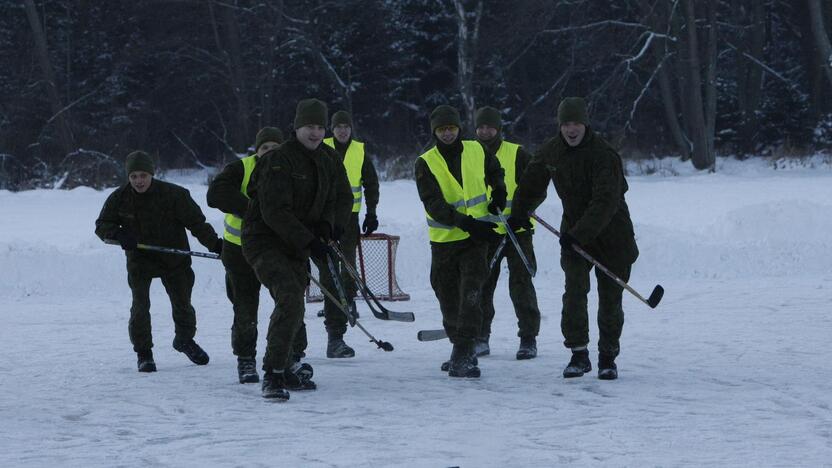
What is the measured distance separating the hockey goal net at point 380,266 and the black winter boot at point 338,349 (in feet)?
13.3

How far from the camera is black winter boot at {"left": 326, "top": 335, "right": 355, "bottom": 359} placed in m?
9.30

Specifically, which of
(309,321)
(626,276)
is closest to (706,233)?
(309,321)

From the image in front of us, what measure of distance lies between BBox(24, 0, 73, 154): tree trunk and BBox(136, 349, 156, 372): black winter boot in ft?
83.7

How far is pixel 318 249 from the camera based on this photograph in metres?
7.24

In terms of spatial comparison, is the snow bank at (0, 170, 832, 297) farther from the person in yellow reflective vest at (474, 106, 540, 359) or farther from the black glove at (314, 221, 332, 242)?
the black glove at (314, 221, 332, 242)

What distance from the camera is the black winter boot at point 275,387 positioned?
24.0ft

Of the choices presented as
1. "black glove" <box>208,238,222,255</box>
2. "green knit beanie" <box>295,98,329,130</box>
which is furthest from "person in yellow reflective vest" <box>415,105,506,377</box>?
"black glove" <box>208,238,222,255</box>

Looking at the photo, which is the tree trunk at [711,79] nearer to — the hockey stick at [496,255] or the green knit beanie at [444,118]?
the hockey stick at [496,255]

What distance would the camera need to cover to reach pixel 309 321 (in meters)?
11.7

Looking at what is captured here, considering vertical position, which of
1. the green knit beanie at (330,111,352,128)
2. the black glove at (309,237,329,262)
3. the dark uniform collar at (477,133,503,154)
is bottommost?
the black glove at (309,237,329,262)

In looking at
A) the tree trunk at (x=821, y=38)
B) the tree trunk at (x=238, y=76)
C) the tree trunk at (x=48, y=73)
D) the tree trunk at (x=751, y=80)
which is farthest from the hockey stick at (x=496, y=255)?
the tree trunk at (x=48, y=73)

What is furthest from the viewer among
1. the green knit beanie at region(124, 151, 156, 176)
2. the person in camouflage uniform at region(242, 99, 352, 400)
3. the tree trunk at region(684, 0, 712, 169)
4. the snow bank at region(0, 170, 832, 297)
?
the tree trunk at region(684, 0, 712, 169)

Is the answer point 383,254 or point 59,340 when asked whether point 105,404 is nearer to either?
point 59,340

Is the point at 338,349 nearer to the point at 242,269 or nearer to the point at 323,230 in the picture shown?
the point at 242,269
